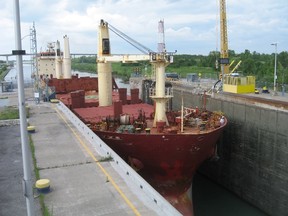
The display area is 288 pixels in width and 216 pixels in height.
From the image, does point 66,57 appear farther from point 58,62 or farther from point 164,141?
point 164,141

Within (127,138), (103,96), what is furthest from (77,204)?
(103,96)

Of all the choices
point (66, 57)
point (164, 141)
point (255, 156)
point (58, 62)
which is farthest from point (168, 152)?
point (58, 62)

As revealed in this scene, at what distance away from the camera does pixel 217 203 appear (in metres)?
20.3

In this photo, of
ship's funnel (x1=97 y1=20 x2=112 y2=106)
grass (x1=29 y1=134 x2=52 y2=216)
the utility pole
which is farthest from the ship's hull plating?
the utility pole

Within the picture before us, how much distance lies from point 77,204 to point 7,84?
4504cm

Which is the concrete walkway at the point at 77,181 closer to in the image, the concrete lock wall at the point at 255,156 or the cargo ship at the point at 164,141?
the cargo ship at the point at 164,141

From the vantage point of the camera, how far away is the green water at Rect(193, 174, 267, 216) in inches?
749

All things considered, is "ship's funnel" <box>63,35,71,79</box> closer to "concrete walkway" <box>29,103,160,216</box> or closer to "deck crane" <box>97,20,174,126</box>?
"deck crane" <box>97,20,174,126</box>

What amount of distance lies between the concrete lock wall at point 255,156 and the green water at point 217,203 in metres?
0.40

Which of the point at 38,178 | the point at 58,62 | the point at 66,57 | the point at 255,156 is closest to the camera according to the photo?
the point at 38,178

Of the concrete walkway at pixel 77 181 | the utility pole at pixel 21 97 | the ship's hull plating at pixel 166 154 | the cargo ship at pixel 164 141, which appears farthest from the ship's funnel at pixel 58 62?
the utility pole at pixel 21 97

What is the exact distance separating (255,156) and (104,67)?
13.8 metres

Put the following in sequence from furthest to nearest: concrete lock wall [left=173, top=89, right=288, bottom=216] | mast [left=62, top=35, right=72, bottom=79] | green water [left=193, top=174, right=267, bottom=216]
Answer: mast [left=62, top=35, right=72, bottom=79], green water [left=193, top=174, right=267, bottom=216], concrete lock wall [left=173, top=89, right=288, bottom=216]

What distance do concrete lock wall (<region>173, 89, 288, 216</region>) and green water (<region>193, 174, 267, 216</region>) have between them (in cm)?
40
